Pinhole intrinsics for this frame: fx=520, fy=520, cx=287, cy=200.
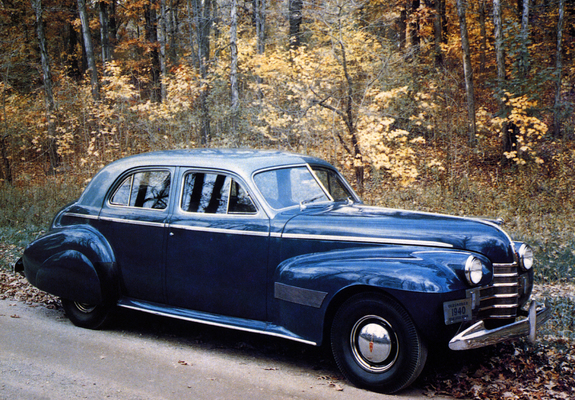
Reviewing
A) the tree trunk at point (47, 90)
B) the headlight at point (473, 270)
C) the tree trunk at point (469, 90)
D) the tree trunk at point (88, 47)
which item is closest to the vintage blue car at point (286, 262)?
the headlight at point (473, 270)

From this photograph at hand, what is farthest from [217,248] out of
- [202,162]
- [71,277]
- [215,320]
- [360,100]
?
[360,100]

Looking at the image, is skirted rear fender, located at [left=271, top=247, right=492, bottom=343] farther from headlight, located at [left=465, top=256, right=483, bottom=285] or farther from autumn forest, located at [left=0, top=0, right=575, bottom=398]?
autumn forest, located at [left=0, top=0, right=575, bottom=398]

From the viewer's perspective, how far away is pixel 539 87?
1338 centimetres

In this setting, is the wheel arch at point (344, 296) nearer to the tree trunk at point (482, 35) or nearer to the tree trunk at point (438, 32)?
the tree trunk at point (438, 32)

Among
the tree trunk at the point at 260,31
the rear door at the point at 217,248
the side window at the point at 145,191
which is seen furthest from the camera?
the tree trunk at the point at 260,31

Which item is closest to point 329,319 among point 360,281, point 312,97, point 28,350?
point 360,281

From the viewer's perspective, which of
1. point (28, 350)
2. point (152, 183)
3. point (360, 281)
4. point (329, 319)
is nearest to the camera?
point (360, 281)

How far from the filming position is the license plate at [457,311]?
12.6 feet

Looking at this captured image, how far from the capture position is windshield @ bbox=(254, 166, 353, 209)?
5016 mm

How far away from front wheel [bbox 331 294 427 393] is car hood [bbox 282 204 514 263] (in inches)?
21.4

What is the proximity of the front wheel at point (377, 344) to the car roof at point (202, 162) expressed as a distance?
168 centimetres

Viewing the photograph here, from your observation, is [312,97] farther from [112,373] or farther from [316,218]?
[112,373]

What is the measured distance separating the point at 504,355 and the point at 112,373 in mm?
3509

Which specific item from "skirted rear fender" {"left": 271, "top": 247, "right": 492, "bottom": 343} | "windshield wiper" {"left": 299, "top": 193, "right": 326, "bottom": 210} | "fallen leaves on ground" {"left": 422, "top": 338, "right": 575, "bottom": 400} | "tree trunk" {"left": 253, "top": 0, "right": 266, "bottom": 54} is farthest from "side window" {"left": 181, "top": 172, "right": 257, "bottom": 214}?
"tree trunk" {"left": 253, "top": 0, "right": 266, "bottom": 54}
